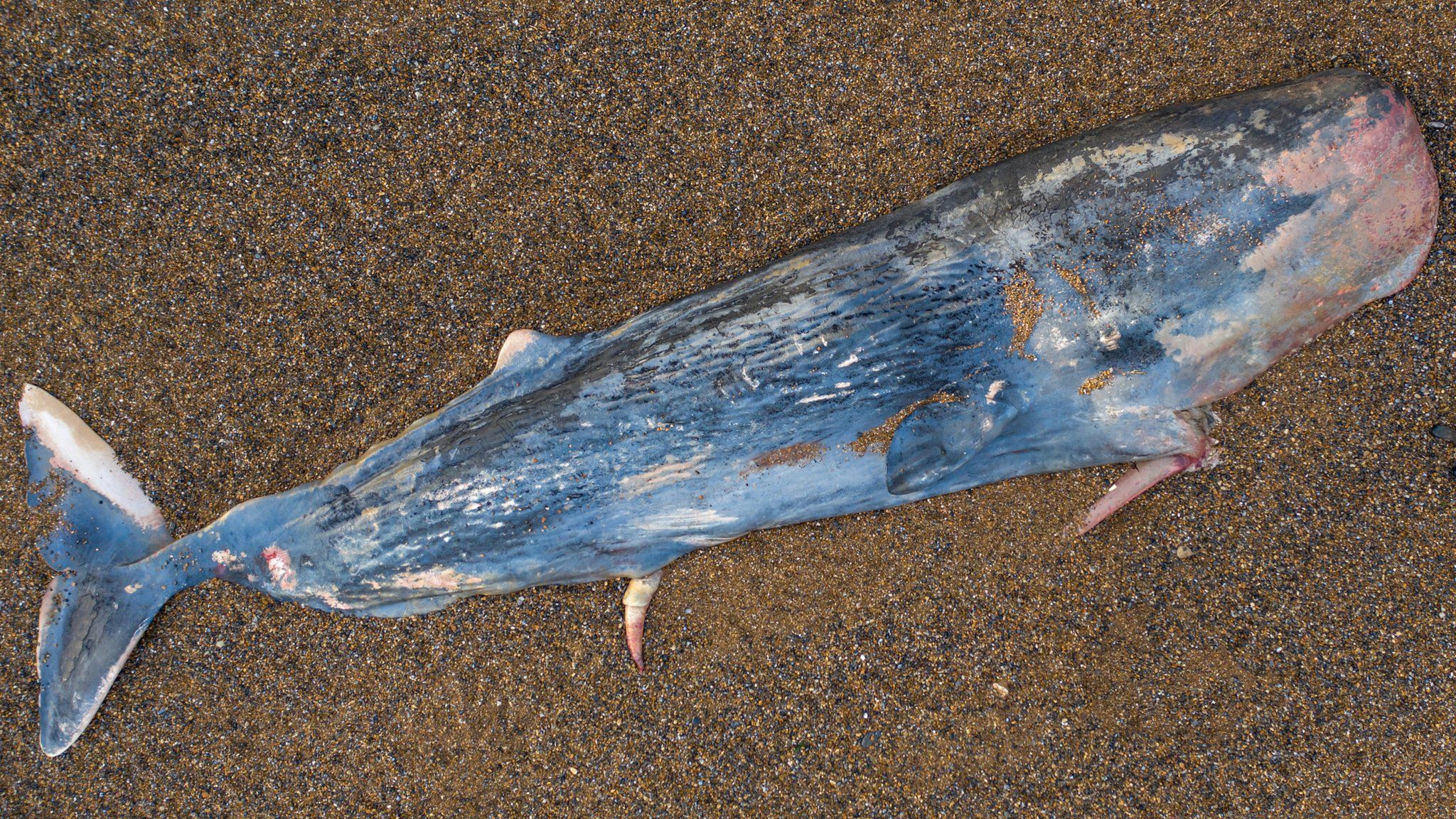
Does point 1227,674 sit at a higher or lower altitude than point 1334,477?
lower

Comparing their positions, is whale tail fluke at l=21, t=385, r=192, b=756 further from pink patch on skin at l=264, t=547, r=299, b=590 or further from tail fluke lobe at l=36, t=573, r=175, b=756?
pink patch on skin at l=264, t=547, r=299, b=590

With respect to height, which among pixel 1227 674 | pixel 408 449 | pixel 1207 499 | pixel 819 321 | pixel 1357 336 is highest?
pixel 819 321

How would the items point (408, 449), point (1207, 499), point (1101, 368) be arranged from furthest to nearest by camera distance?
point (1207, 499) < point (408, 449) < point (1101, 368)

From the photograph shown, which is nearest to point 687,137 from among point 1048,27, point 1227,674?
point 1048,27

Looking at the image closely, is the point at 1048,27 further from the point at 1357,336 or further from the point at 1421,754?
the point at 1421,754

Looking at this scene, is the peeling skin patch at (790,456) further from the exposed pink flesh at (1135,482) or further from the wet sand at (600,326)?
the exposed pink flesh at (1135,482)

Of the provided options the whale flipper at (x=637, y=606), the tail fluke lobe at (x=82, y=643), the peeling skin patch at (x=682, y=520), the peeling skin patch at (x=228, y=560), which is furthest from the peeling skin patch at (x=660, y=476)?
the tail fluke lobe at (x=82, y=643)

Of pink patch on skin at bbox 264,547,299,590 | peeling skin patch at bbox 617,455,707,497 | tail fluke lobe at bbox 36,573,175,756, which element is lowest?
tail fluke lobe at bbox 36,573,175,756

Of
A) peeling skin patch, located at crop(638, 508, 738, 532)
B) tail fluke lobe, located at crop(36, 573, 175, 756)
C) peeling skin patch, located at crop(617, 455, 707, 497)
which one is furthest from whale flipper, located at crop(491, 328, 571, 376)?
tail fluke lobe, located at crop(36, 573, 175, 756)
